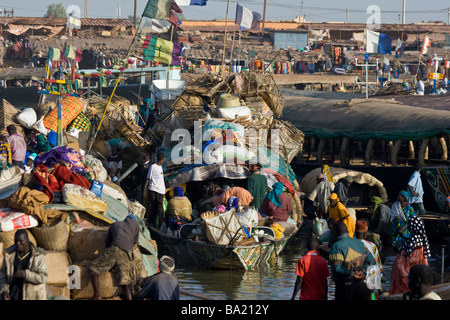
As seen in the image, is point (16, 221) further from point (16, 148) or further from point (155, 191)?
point (16, 148)

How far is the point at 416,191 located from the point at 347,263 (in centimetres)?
693

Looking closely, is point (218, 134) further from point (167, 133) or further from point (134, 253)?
point (134, 253)

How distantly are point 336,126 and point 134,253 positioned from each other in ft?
34.9

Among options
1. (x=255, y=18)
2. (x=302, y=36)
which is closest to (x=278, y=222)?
(x=255, y=18)

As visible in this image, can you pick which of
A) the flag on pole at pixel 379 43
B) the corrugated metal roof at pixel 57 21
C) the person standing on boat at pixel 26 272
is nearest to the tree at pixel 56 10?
the corrugated metal roof at pixel 57 21

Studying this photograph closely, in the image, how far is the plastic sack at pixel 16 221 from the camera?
8.37 metres

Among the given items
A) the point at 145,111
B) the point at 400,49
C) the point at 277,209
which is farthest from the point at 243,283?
the point at 400,49

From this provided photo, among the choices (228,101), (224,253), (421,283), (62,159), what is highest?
(228,101)

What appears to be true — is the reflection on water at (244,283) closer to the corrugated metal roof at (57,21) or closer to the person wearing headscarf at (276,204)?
the person wearing headscarf at (276,204)

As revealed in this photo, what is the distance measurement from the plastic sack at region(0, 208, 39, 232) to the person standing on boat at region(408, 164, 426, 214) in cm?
742

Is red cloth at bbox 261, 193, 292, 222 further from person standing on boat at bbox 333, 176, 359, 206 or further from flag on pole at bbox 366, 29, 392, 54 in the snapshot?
flag on pole at bbox 366, 29, 392, 54

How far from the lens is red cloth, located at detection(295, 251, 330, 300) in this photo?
7.34m

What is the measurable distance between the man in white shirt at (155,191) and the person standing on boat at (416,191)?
4.30 m

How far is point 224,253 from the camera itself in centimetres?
1134
